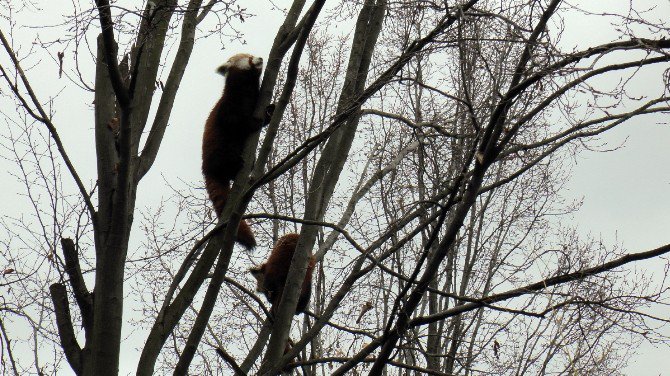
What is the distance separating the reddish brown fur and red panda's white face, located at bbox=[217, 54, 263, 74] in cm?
6

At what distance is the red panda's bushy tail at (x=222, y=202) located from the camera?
7714 mm

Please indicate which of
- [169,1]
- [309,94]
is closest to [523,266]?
[309,94]

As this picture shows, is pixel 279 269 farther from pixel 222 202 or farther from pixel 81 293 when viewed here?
pixel 81 293

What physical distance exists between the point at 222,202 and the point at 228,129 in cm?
88

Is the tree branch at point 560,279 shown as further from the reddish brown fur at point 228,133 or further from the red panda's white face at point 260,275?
the reddish brown fur at point 228,133

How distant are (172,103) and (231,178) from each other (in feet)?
9.54

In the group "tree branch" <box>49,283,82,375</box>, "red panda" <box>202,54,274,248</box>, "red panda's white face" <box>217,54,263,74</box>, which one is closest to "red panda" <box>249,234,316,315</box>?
"red panda" <box>202,54,274,248</box>

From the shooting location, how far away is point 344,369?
554 centimetres

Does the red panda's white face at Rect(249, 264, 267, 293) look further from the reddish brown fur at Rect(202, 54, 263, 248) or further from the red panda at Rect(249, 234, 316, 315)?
the reddish brown fur at Rect(202, 54, 263, 248)

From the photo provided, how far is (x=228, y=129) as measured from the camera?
28.6 feet

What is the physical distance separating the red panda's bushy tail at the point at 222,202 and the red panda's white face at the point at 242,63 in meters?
1.30

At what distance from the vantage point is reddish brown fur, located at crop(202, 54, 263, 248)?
8602 millimetres

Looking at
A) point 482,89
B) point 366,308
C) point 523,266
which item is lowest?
point 366,308

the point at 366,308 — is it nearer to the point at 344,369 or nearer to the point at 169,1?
the point at 344,369
